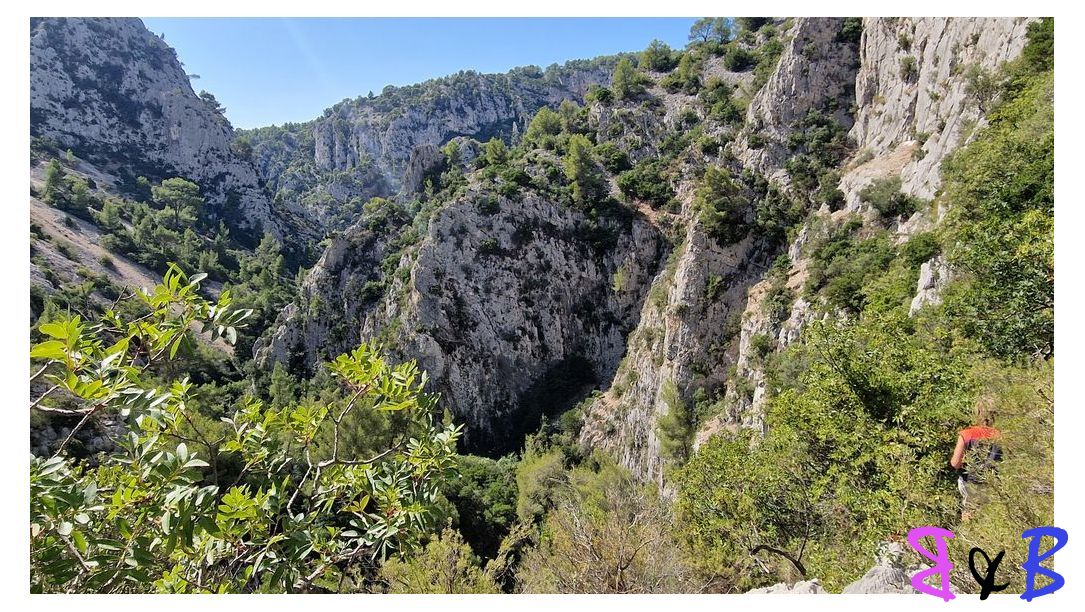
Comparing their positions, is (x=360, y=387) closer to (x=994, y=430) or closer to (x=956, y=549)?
(x=956, y=549)

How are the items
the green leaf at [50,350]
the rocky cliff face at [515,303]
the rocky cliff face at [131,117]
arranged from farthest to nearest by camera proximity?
the rocky cliff face at [131,117]
the rocky cliff face at [515,303]
the green leaf at [50,350]

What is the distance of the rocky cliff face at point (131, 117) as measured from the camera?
2689 inches

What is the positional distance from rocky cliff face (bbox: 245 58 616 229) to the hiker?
117290 millimetres

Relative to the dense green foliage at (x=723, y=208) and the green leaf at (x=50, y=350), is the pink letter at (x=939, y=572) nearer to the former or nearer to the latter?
the green leaf at (x=50, y=350)

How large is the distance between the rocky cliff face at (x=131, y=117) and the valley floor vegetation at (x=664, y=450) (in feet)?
244

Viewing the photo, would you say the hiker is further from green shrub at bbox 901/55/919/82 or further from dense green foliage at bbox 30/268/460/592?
green shrub at bbox 901/55/919/82

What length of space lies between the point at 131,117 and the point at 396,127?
58.8m

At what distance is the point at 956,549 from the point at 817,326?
473cm

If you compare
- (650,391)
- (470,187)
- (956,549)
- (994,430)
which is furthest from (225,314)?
(470,187)

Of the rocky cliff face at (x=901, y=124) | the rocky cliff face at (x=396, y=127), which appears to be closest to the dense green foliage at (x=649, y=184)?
the rocky cliff face at (x=901, y=124)

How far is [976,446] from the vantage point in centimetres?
680

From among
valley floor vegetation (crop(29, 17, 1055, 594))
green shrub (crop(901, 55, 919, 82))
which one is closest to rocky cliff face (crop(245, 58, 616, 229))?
green shrub (crop(901, 55, 919, 82))

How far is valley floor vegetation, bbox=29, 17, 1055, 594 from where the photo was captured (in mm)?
2971

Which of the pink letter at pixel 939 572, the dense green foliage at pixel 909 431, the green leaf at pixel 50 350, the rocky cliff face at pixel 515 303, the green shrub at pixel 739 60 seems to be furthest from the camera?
the green shrub at pixel 739 60
